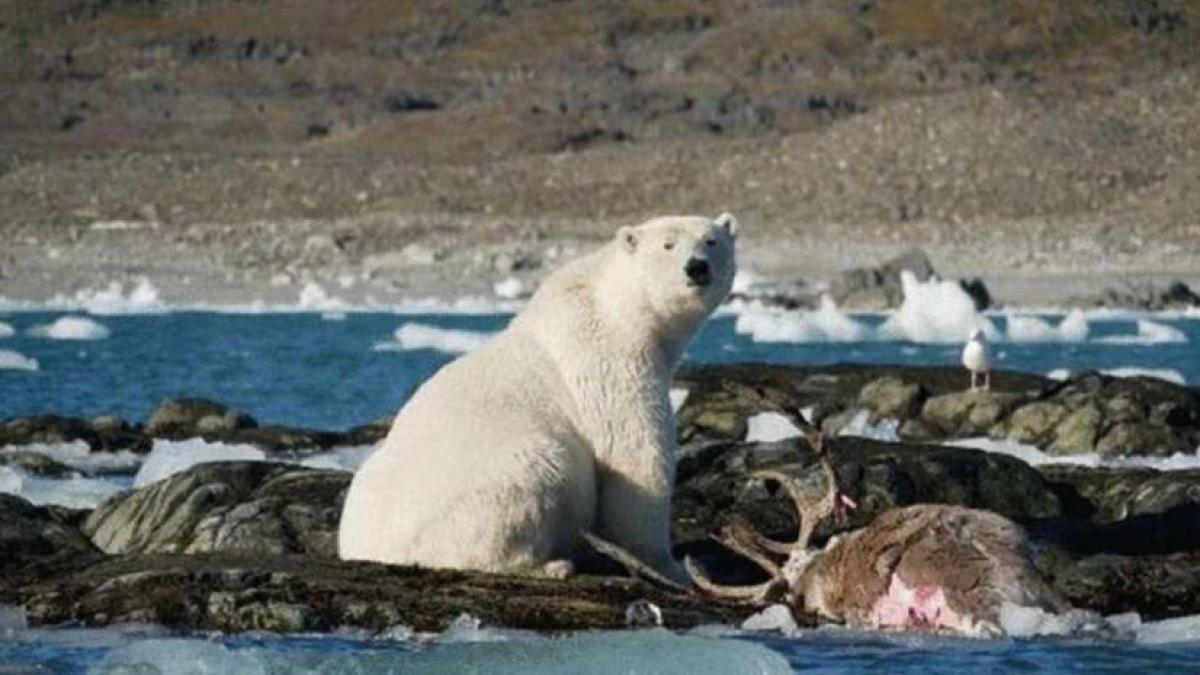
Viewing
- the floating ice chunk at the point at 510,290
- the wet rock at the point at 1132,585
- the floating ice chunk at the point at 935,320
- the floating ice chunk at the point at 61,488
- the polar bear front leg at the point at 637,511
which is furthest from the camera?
the floating ice chunk at the point at 510,290

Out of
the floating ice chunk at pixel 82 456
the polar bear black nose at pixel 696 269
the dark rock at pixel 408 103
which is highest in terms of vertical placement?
the dark rock at pixel 408 103

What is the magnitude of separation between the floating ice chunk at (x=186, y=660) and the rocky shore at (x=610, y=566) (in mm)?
1652

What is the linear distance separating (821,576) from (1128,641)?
1.20 m

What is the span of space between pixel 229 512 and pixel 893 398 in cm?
1019

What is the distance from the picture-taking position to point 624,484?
13070 millimetres

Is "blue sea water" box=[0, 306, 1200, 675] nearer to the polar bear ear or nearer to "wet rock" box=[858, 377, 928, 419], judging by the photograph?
the polar bear ear

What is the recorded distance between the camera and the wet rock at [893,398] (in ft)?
79.8

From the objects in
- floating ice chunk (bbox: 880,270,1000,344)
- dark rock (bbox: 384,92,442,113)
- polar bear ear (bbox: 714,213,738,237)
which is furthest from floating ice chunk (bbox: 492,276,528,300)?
dark rock (bbox: 384,92,442,113)

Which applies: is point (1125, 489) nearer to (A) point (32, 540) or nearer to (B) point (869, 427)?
(A) point (32, 540)

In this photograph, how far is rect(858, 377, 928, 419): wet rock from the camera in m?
24.3

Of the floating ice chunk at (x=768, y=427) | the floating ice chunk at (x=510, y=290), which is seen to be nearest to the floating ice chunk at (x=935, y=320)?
the floating ice chunk at (x=510, y=290)

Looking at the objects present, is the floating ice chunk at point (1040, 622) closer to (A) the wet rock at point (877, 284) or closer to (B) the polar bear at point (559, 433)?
(B) the polar bear at point (559, 433)

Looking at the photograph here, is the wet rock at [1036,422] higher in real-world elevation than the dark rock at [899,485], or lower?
higher

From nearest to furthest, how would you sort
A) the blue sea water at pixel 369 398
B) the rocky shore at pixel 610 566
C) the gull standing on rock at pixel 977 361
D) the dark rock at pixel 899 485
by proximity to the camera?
the blue sea water at pixel 369 398 < the rocky shore at pixel 610 566 < the dark rock at pixel 899 485 < the gull standing on rock at pixel 977 361
